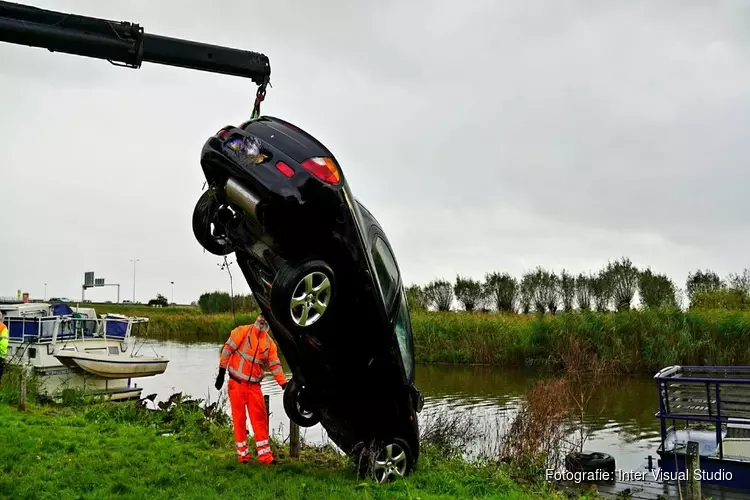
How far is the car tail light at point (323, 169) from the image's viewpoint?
502cm

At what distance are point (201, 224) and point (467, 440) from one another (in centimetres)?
642

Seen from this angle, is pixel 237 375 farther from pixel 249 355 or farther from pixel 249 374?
pixel 249 355

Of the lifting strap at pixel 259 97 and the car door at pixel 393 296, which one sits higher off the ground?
the lifting strap at pixel 259 97

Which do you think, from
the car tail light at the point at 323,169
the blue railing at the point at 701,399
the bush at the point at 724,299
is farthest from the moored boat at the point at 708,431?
the bush at the point at 724,299

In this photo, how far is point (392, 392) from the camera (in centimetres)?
617

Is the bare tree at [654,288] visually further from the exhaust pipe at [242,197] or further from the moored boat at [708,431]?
the exhaust pipe at [242,197]

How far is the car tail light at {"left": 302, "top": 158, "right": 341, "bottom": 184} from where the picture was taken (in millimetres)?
5023

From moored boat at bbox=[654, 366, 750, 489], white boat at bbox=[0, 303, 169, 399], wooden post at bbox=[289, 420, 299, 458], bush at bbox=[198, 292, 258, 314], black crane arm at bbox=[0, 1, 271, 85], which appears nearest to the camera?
black crane arm at bbox=[0, 1, 271, 85]

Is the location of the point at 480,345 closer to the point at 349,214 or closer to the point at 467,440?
the point at 467,440

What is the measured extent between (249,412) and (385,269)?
2450mm

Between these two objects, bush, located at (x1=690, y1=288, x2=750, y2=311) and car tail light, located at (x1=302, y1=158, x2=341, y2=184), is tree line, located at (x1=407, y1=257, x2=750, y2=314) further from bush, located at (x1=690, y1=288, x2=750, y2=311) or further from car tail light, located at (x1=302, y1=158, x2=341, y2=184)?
car tail light, located at (x1=302, y1=158, x2=341, y2=184)

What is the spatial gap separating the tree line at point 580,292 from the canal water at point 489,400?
11648 millimetres

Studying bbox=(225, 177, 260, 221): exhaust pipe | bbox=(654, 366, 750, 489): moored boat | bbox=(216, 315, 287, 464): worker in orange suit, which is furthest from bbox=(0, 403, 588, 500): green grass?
bbox=(225, 177, 260, 221): exhaust pipe

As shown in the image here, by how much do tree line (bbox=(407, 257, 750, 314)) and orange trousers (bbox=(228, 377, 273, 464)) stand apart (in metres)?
27.1
